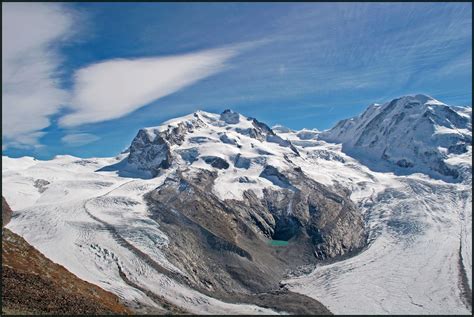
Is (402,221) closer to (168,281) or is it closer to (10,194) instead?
(168,281)

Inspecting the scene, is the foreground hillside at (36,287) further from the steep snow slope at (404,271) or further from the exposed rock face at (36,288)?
the steep snow slope at (404,271)

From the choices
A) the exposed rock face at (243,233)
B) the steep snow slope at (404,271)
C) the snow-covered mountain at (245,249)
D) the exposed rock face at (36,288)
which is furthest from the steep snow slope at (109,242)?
the steep snow slope at (404,271)

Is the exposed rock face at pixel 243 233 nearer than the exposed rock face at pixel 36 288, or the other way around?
the exposed rock face at pixel 36 288

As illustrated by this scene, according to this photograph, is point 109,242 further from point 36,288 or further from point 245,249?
point 36,288

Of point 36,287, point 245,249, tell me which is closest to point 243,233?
point 245,249

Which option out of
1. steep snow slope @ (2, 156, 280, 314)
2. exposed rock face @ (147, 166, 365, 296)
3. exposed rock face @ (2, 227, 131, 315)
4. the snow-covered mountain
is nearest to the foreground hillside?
exposed rock face @ (2, 227, 131, 315)

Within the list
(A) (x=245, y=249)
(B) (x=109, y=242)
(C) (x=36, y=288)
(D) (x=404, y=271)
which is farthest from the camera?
(A) (x=245, y=249)

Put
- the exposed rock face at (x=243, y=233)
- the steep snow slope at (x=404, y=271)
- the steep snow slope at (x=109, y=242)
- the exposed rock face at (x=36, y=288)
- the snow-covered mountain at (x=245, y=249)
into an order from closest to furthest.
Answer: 1. the exposed rock face at (x=36, y=288)
2. the steep snow slope at (x=109, y=242)
3. the snow-covered mountain at (x=245, y=249)
4. the steep snow slope at (x=404, y=271)
5. the exposed rock face at (x=243, y=233)

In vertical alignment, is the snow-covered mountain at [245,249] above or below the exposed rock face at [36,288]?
above

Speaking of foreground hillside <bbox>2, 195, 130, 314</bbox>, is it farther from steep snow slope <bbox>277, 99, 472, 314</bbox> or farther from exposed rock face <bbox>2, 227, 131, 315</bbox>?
steep snow slope <bbox>277, 99, 472, 314</bbox>

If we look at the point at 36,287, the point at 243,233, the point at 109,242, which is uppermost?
the point at 243,233
